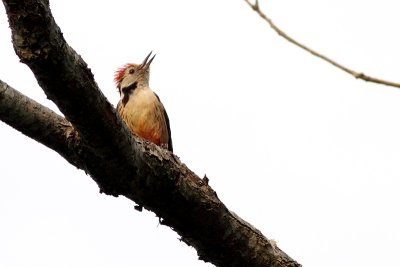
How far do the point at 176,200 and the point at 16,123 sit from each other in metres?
0.92

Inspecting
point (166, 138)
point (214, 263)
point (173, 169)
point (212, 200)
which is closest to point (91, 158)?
point (173, 169)

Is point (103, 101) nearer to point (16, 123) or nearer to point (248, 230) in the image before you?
point (16, 123)

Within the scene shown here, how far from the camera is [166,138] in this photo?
8.20 m

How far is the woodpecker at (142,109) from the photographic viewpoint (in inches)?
312

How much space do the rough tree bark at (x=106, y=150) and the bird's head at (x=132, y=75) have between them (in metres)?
5.13

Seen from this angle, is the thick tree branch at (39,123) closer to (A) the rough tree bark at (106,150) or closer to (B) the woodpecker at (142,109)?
(A) the rough tree bark at (106,150)

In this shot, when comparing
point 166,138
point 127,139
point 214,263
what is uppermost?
point 166,138

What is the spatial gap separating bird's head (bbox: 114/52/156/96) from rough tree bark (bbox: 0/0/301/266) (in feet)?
16.8

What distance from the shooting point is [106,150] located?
357 centimetres

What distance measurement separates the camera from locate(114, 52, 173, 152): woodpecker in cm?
793

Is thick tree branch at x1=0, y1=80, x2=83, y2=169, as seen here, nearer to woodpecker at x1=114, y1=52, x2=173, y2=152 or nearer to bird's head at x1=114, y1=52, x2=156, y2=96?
woodpecker at x1=114, y1=52, x2=173, y2=152

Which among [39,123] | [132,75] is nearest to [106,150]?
[39,123]

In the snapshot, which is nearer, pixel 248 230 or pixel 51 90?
pixel 51 90

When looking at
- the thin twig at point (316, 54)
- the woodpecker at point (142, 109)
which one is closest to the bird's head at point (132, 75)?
the woodpecker at point (142, 109)
